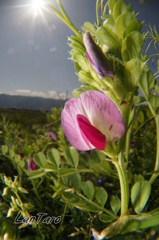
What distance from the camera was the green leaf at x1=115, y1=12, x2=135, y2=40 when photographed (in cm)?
13

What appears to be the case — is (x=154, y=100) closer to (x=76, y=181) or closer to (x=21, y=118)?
(x=76, y=181)

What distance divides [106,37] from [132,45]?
0.02 m

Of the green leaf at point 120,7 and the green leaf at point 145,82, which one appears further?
the green leaf at point 145,82

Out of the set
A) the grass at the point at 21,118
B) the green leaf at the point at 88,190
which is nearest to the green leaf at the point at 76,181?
the green leaf at the point at 88,190

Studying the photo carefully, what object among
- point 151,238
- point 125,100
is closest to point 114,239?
point 151,238

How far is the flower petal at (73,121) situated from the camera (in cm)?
15

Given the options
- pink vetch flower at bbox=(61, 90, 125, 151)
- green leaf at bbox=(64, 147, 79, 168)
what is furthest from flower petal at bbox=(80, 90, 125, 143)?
green leaf at bbox=(64, 147, 79, 168)

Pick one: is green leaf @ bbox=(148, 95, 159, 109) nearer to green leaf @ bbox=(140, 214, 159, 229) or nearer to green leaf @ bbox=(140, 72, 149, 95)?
green leaf @ bbox=(140, 72, 149, 95)

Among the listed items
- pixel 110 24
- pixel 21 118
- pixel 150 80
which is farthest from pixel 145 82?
pixel 21 118

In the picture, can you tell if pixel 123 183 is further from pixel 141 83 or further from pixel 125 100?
pixel 141 83

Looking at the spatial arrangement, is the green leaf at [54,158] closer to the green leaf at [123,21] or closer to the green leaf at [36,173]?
the green leaf at [36,173]

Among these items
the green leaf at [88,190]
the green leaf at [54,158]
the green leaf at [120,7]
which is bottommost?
the green leaf at [88,190]

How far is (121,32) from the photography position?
134 mm

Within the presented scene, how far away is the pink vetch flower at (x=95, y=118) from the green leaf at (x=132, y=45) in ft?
0.14
